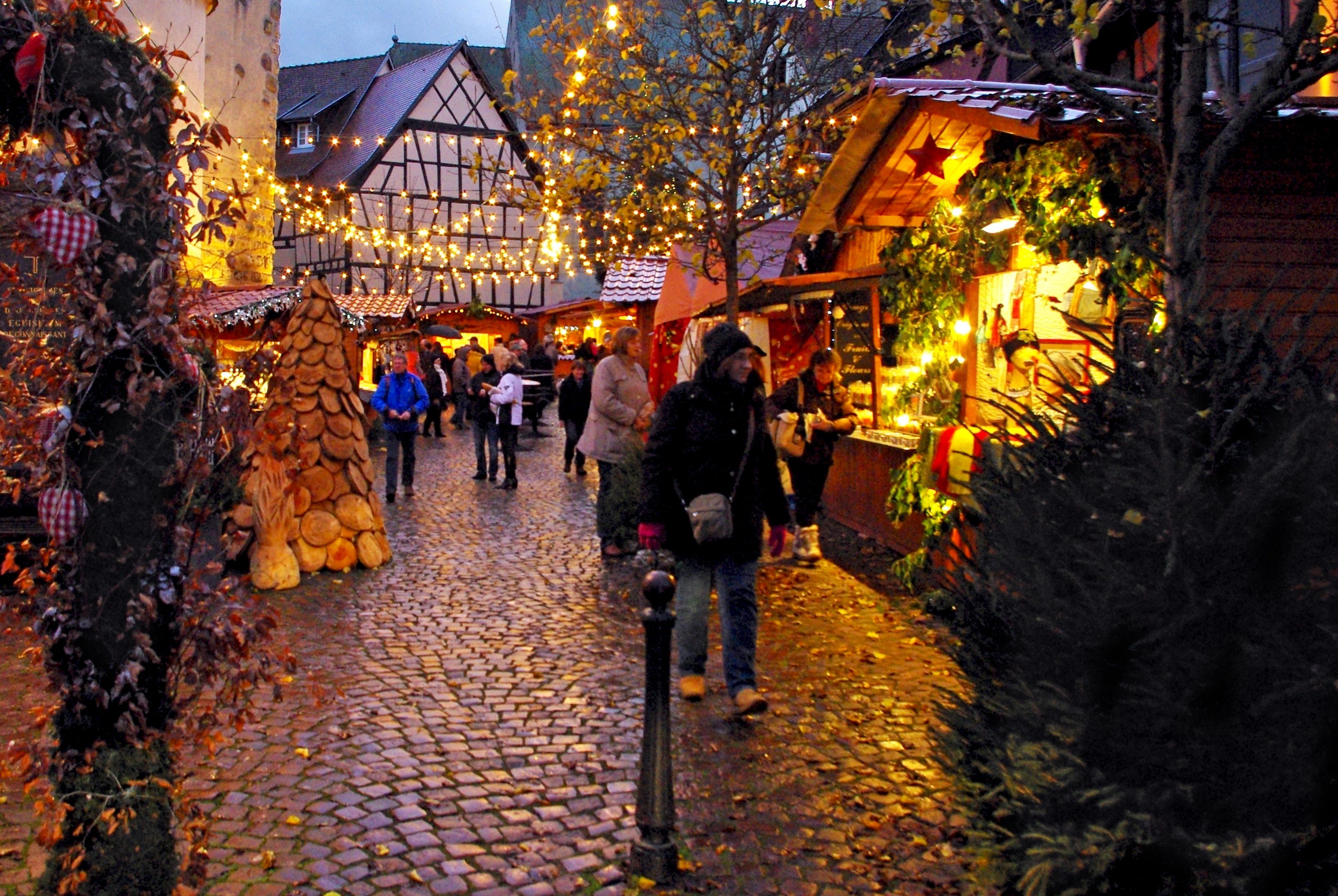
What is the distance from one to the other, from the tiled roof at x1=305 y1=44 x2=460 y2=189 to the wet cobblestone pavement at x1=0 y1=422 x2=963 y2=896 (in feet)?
103

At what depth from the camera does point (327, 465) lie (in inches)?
361

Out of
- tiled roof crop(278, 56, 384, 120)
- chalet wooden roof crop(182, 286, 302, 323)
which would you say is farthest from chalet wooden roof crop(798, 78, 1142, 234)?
tiled roof crop(278, 56, 384, 120)

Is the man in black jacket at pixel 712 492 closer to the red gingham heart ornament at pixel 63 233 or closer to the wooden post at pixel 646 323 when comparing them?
the red gingham heart ornament at pixel 63 233

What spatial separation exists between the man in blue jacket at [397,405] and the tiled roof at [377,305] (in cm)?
1218

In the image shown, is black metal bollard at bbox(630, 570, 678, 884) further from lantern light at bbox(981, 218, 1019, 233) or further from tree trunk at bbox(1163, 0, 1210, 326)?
lantern light at bbox(981, 218, 1019, 233)

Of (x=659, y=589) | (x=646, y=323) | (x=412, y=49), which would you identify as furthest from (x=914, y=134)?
(x=412, y=49)

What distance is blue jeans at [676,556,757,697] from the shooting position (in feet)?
17.7

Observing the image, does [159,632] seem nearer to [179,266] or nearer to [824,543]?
[179,266]

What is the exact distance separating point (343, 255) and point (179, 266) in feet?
116

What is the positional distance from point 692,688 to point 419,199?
33.9 m

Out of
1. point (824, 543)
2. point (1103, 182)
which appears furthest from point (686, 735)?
point (824, 543)

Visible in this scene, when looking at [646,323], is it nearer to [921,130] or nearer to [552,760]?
[921,130]

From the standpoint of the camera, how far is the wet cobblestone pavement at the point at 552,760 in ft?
12.6

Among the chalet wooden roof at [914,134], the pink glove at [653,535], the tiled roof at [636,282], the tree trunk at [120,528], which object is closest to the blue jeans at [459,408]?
the tiled roof at [636,282]
